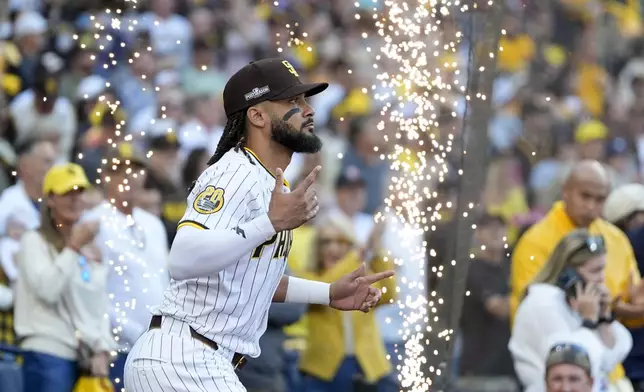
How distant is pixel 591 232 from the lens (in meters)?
9.42

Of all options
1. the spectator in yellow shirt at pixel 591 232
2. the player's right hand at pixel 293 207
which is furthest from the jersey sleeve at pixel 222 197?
the spectator in yellow shirt at pixel 591 232

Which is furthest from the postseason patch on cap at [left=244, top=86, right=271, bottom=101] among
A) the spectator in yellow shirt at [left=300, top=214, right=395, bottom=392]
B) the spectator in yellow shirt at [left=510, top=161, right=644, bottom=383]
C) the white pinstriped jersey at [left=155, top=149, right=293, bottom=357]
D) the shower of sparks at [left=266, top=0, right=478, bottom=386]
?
the spectator in yellow shirt at [left=300, top=214, right=395, bottom=392]

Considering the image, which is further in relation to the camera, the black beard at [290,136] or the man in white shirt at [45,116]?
the man in white shirt at [45,116]

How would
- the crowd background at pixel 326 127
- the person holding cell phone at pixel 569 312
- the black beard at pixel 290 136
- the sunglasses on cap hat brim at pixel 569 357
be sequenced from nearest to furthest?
1. the black beard at pixel 290 136
2. the sunglasses on cap hat brim at pixel 569 357
3. the person holding cell phone at pixel 569 312
4. the crowd background at pixel 326 127

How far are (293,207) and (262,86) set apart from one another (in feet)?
2.69

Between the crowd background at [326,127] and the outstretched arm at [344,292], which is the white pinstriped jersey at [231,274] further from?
the crowd background at [326,127]

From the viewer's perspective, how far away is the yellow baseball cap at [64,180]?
9.06 metres

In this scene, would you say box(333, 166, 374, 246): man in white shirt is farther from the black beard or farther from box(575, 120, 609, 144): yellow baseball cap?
the black beard

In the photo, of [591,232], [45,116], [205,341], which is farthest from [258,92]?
[45,116]

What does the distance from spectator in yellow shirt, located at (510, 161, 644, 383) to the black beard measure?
10.8 ft

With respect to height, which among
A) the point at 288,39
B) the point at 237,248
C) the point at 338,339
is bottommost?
the point at 338,339

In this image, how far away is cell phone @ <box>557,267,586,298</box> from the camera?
28.7 ft

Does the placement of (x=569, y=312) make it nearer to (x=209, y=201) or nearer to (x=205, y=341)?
(x=205, y=341)

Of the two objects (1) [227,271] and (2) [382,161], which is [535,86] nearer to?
(2) [382,161]
